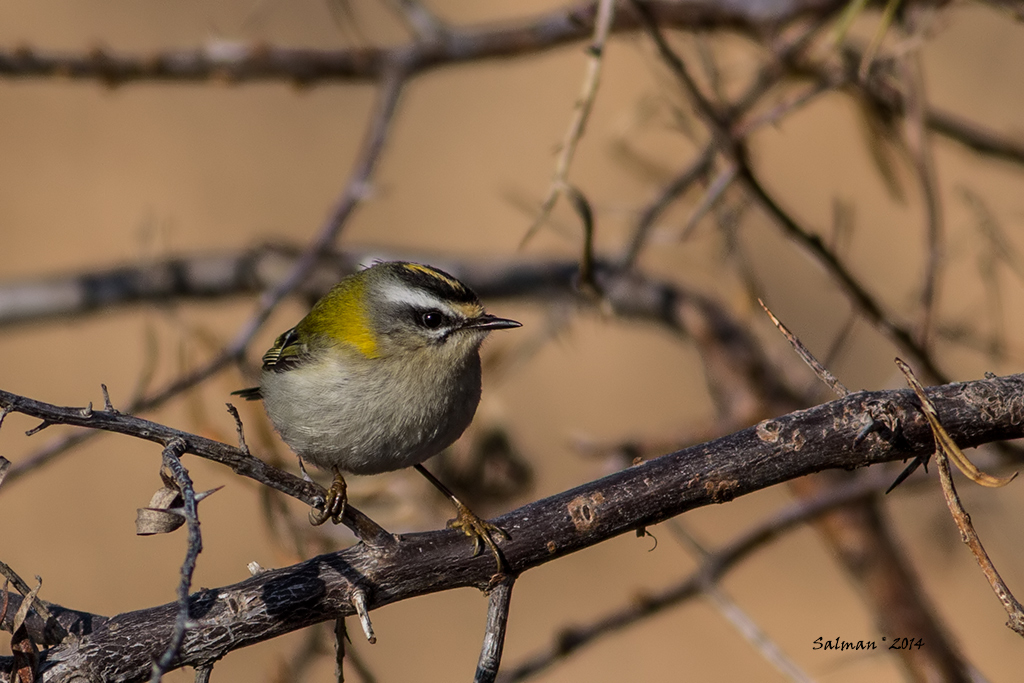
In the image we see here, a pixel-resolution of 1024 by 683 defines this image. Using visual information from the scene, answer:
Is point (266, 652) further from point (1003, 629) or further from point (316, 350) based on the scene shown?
point (1003, 629)

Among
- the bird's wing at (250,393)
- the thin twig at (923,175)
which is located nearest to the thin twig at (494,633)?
the bird's wing at (250,393)

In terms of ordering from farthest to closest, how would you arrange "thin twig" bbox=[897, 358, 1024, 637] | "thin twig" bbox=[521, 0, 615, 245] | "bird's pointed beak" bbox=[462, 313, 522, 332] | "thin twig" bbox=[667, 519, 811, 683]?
"bird's pointed beak" bbox=[462, 313, 522, 332] → "thin twig" bbox=[667, 519, 811, 683] → "thin twig" bbox=[521, 0, 615, 245] → "thin twig" bbox=[897, 358, 1024, 637]

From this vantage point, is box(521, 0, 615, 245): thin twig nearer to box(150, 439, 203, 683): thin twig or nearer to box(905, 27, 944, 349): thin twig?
box(150, 439, 203, 683): thin twig

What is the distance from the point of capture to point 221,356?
9.18ft

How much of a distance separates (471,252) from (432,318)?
2931mm

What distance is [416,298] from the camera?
272 cm

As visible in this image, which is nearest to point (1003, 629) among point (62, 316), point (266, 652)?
point (266, 652)

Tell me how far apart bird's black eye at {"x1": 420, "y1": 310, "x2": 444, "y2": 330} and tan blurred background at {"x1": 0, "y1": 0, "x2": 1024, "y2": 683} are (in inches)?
75.1

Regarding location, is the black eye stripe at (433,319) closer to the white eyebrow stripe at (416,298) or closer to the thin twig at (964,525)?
the white eyebrow stripe at (416,298)

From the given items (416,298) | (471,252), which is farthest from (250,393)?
(471,252)

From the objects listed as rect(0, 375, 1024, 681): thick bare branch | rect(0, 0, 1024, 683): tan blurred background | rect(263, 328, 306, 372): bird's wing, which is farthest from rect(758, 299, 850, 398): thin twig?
rect(0, 0, 1024, 683): tan blurred background

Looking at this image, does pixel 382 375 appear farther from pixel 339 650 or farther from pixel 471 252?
pixel 471 252

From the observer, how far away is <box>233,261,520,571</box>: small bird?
2.38 metres

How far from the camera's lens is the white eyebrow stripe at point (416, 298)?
2703 mm
